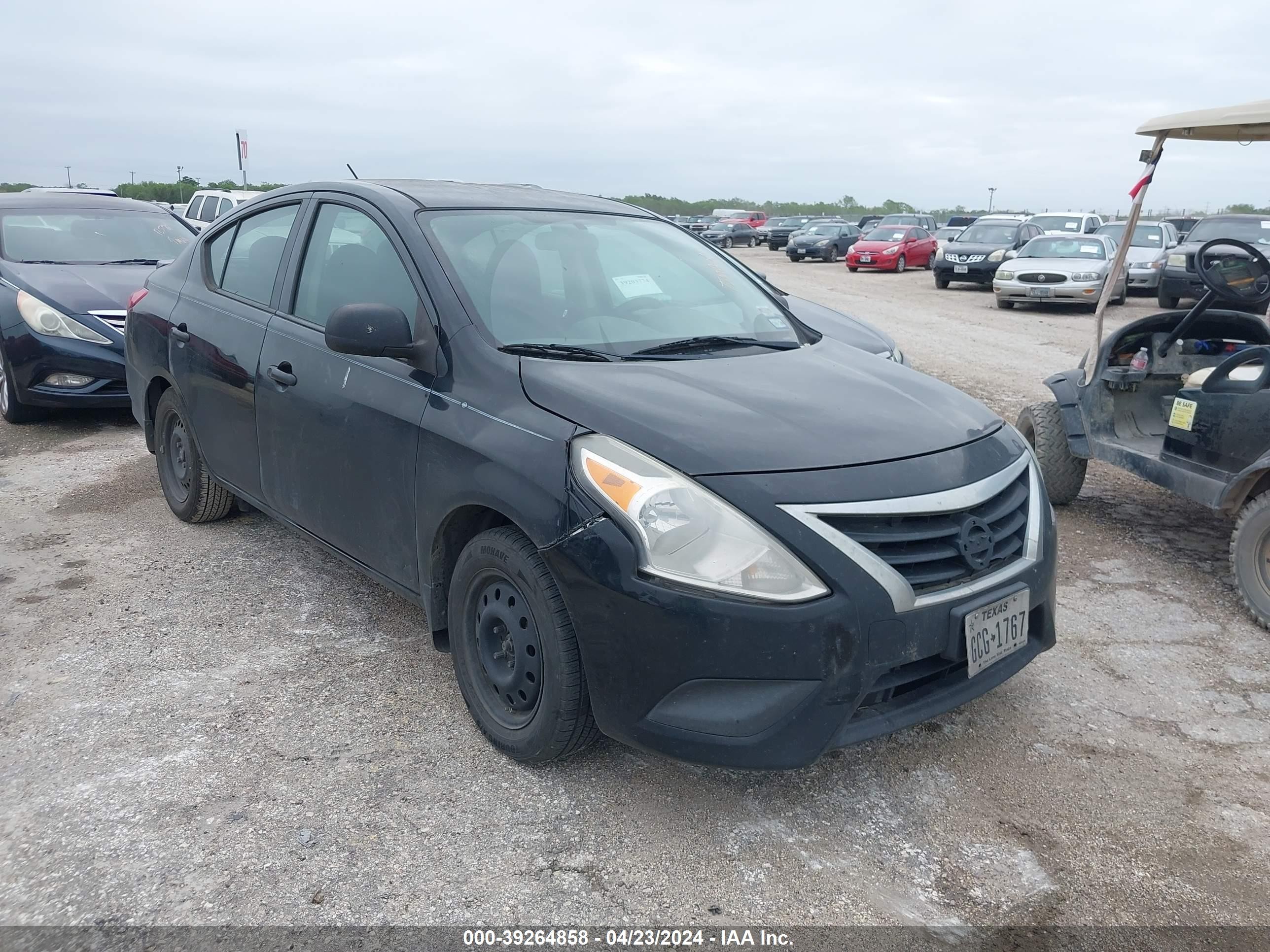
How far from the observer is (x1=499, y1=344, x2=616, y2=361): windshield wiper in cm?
314

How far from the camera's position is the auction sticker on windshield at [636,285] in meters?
3.64

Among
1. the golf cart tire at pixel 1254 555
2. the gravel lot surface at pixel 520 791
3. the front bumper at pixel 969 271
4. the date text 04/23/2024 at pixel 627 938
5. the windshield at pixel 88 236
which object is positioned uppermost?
the windshield at pixel 88 236

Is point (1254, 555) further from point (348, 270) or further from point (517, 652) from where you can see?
point (348, 270)

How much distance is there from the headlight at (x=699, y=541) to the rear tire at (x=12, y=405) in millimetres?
6236

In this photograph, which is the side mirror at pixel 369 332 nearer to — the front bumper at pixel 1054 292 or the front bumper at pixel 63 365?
the front bumper at pixel 63 365

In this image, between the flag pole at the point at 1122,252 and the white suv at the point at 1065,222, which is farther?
the white suv at the point at 1065,222

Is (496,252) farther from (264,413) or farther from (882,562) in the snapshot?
(882,562)

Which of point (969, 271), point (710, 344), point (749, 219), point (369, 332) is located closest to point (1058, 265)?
point (969, 271)

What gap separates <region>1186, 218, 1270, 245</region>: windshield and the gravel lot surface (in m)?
14.7

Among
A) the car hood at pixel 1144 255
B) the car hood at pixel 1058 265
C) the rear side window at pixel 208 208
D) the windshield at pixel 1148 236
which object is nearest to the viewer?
the car hood at pixel 1058 265

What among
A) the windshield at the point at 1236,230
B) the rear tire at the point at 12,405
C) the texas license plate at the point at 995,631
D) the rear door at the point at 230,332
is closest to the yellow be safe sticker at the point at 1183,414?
the texas license plate at the point at 995,631

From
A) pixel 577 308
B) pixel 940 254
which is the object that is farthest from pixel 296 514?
pixel 940 254

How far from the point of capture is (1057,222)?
22047 mm

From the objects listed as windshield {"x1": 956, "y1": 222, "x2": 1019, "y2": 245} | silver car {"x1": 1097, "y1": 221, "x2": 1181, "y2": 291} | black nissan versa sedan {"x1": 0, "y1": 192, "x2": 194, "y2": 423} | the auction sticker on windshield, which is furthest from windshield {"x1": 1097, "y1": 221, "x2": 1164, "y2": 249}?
the auction sticker on windshield
